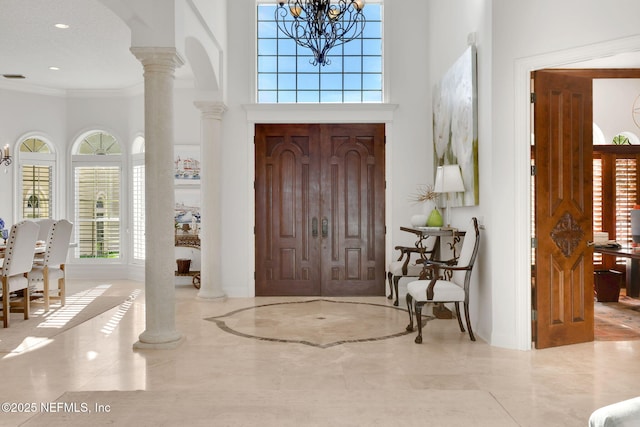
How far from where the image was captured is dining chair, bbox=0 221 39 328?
6.25m

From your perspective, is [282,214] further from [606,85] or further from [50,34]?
[606,85]

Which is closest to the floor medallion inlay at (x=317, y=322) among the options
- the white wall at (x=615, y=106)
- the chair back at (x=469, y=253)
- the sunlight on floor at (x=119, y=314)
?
the chair back at (x=469, y=253)

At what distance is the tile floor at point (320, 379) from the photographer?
352cm

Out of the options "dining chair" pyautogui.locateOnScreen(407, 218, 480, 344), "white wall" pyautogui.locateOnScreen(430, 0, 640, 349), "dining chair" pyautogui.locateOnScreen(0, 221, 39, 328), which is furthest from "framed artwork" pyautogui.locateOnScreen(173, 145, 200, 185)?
"white wall" pyautogui.locateOnScreen(430, 0, 640, 349)

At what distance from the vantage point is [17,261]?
6.41 metres

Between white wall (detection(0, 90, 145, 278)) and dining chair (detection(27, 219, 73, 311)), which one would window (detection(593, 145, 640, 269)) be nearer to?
dining chair (detection(27, 219, 73, 311))

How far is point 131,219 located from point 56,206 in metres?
1.45

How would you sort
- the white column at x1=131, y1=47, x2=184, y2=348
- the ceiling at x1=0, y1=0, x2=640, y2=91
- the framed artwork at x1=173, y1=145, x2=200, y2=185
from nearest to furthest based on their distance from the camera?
the white column at x1=131, y1=47, x2=184, y2=348 < the ceiling at x1=0, y1=0, x2=640, y2=91 < the framed artwork at x1=173, y1=145, x2=200, y2=185

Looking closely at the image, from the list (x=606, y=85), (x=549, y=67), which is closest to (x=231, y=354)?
(x=549, y=67)

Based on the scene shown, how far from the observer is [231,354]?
16.6 ft

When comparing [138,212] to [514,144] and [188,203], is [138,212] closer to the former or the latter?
[188,203]

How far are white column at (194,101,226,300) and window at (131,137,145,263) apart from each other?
2.86 m

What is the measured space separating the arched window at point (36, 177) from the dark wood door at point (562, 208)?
29.1ft

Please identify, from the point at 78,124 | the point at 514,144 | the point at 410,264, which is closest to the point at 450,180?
the point at 514,144
